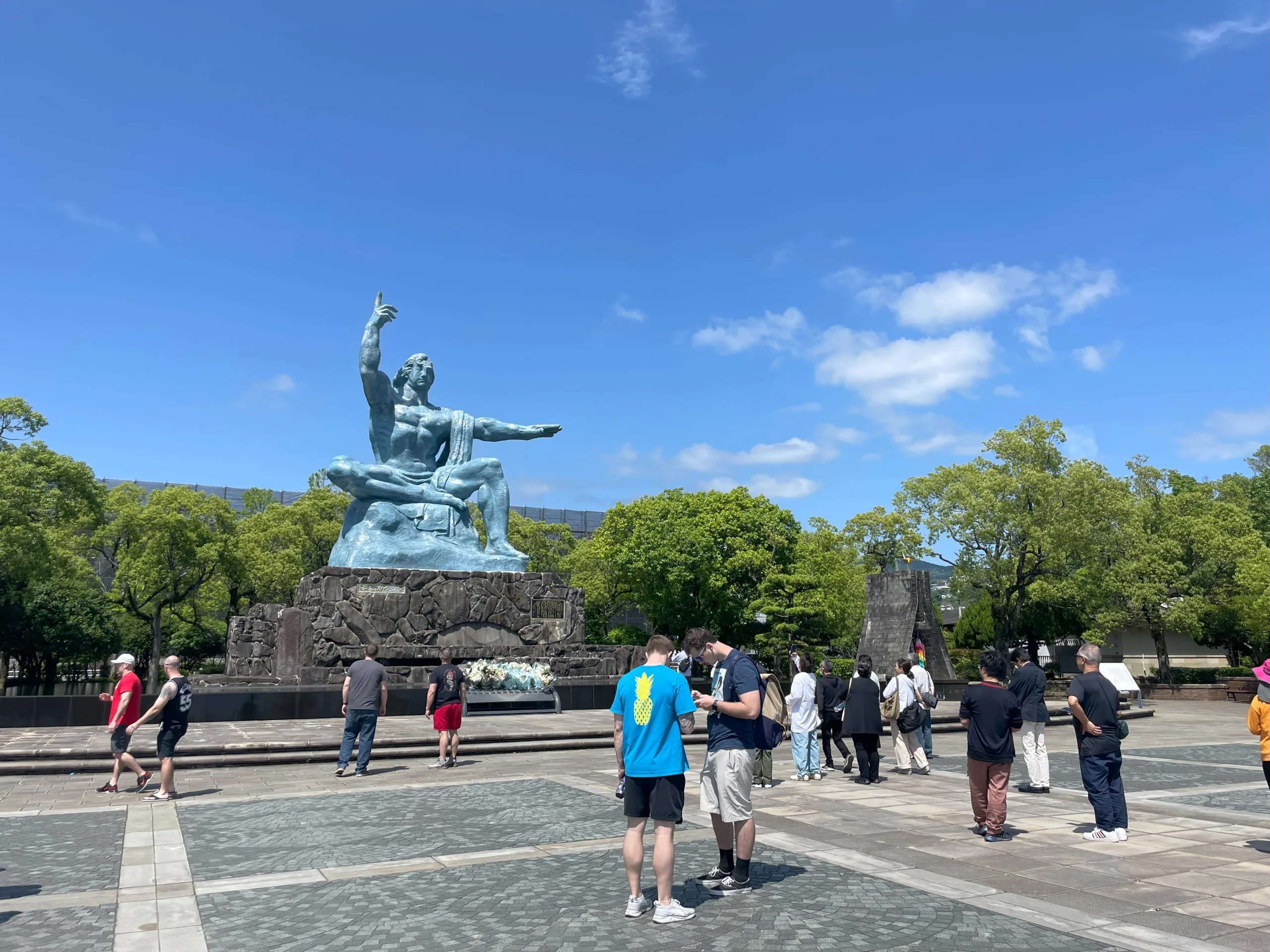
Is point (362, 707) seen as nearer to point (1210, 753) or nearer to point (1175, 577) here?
point (1210, 753)

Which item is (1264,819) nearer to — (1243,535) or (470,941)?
(470,941)

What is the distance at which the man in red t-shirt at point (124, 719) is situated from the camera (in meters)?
9.12

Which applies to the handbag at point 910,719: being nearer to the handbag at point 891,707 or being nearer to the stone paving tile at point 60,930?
the handbag at point 891,707

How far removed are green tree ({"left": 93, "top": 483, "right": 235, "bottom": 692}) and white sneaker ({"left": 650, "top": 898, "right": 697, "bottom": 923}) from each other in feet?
110

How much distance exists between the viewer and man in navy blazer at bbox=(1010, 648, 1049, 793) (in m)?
9.16

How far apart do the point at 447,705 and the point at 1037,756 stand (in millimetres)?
6626

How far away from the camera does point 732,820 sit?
5.32m

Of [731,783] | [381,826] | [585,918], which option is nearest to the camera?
[585,918]

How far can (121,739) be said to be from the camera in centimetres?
925

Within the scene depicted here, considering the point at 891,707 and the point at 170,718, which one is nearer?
the point at 170,718

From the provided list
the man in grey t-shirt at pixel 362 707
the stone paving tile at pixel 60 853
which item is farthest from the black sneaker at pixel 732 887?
the man in grey t-shirt at pixel 362 707

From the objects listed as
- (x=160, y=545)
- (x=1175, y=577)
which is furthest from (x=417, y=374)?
(x=1175, y=577)

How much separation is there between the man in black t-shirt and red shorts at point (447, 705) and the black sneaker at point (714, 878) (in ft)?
20.6

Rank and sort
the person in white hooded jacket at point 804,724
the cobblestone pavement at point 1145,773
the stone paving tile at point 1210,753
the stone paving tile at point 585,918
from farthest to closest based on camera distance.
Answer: the stone paving tile at point 1210,753 < the person in white hooded jacket at point 804,724 < the cobblestone pavement at point 1145,773 < the stone paving tile at point 585,918
